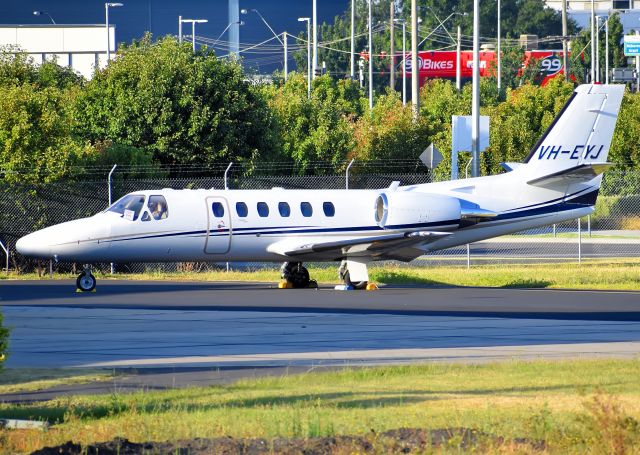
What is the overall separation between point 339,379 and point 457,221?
52.8 feet

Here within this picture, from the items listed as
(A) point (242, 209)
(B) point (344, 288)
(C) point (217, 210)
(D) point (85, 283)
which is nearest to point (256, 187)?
(A) point (242, 209)

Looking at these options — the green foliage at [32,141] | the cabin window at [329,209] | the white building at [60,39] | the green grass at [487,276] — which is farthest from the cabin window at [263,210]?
the white building at [60,39]

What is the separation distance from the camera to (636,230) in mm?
54156

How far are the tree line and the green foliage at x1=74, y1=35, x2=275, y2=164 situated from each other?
0.11 ft

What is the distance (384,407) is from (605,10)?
151 metres

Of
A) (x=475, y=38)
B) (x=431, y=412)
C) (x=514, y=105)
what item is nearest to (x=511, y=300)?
(x=475, y=38)

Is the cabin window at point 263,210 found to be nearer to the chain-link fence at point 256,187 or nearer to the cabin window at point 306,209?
the cabin window at point 306,209

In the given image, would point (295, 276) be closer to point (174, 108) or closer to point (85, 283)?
point (85, 283)

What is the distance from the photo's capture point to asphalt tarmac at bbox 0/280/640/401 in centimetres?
1583

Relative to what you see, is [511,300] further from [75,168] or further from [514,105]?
[514,105]

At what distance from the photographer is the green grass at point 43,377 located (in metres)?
13.8

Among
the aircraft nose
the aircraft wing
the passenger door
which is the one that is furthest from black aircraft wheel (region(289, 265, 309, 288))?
the aircraft nose

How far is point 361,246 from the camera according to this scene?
1142 inches

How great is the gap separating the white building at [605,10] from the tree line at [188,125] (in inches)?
3068
